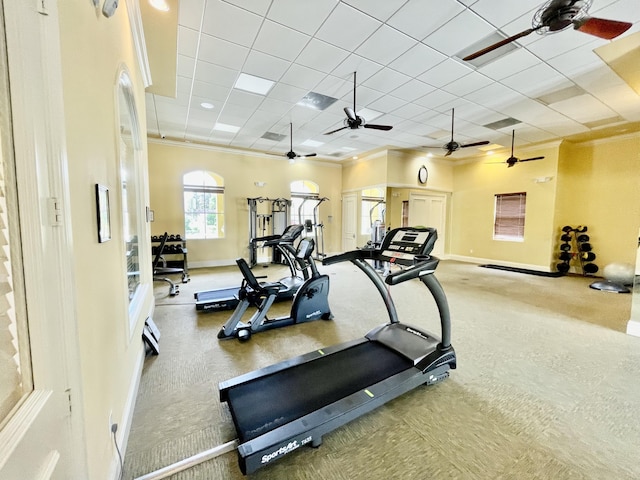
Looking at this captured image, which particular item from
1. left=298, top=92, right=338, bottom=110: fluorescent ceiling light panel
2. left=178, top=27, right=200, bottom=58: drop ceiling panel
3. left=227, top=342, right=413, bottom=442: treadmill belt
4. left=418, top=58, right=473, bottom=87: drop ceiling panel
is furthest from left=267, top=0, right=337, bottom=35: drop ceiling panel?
left=227, top=342, right=413, bottom=442: treadmill belt

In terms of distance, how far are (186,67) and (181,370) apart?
4.07m

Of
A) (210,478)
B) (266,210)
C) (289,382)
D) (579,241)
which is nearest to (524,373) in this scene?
(289,382)

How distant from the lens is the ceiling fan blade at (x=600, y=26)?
2.35 meters

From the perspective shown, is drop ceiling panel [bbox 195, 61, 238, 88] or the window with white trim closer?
drop ceiling panel [bbox 195, 61, 238, 88]

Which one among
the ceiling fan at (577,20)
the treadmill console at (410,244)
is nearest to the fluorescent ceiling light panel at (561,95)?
the ceiling fan at (577,20)

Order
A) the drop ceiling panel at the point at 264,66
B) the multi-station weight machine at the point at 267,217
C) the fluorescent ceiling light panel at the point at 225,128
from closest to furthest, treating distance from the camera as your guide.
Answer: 1. the drop ceiling panel at the point at 264,66
2. the fluorescent ceiling light panel at the point at 225,128
3. the multi-station weight machine at the point at 267,217

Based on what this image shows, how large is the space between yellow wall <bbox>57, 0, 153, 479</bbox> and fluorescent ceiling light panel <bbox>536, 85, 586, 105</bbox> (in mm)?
6243

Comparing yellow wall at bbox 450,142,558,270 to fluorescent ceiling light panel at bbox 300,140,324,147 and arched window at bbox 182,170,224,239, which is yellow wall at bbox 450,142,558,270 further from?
arched window at bbox 182,170,224,239

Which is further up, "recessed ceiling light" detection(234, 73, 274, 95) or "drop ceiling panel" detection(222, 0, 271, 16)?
"drop ceiling panel" detection(222, 0, 271, 16)

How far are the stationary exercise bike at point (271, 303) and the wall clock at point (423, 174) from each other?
257 inches

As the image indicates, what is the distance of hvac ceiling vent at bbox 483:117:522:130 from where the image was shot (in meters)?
5.96

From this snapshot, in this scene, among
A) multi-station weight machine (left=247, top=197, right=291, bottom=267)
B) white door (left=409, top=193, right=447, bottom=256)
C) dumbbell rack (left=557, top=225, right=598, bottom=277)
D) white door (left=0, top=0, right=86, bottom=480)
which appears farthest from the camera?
white door (left=409, top=193, right=447, bottom=256)

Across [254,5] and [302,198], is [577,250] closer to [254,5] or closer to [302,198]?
[302,198]

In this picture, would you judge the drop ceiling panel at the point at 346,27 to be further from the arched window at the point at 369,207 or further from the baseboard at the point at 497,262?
the baseboard at the point at 497,262
